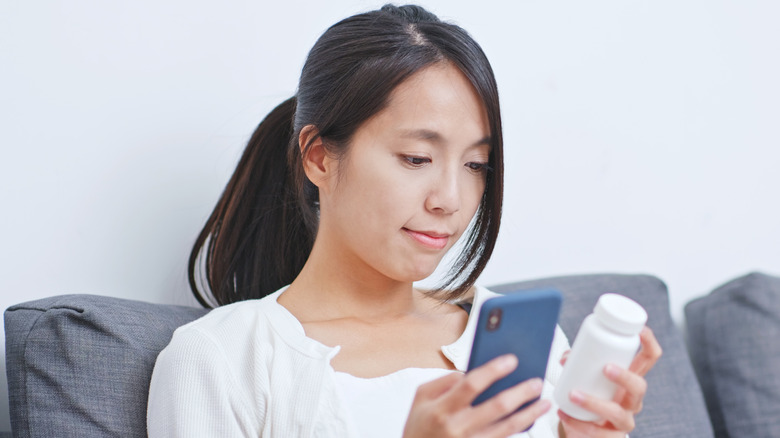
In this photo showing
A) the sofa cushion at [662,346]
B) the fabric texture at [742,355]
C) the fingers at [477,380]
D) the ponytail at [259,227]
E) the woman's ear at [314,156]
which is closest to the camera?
the fingers at [477,380]

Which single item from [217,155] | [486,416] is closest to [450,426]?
[486,416]

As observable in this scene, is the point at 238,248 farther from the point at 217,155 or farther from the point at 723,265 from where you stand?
the point at 723,265

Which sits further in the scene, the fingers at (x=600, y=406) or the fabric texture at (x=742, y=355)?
the fabric texture at (x=742, y=355)

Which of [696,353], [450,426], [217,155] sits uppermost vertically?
[217,155]

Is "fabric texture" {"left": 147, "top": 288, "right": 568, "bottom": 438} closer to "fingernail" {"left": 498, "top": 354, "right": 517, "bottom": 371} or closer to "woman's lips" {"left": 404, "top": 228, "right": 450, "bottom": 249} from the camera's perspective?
"woman's lips" {"left": 404, "top": 228, "right": 450, "bottom": 249}

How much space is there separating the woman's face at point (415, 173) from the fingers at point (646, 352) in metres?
0.28

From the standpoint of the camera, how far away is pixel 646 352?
0.94 m

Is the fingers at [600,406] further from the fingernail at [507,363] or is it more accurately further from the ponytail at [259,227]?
the ponytail at [259,227]

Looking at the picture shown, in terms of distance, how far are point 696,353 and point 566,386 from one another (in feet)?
3.21

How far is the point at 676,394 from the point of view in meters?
1.49

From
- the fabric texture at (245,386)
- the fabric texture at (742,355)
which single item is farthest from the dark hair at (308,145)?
the fabric texture at (742,355)

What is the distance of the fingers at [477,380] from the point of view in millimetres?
769

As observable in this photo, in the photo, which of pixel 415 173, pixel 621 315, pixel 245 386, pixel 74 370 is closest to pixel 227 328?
pixel 245 386

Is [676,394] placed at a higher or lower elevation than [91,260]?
lower
